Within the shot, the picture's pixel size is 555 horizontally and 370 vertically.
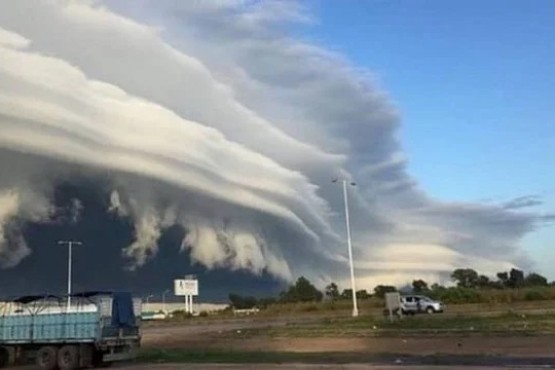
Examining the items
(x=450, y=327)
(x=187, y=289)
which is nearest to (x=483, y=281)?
(x=187, y=289)

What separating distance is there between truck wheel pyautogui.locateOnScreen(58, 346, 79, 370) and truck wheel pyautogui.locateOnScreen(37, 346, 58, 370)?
8.7 inches

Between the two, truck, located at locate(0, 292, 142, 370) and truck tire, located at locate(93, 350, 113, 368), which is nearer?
truck, located at locate(0, 292, 142, 370)

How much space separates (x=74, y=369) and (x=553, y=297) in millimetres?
65751

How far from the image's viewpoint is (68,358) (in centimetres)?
3067

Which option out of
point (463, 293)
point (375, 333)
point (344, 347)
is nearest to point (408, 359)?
point (344, 347)

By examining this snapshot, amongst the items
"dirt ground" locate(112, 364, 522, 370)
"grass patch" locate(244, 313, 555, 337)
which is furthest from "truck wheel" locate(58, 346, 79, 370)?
"grass patch" locate(244, 313, 555, 337)

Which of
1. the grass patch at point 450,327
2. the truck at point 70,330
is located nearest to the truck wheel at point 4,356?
the truck at point 70,330

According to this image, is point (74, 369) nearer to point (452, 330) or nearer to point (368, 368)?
point (368, 368)

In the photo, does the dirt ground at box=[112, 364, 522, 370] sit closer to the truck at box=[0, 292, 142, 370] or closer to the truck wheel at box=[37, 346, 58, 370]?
the truck at box=[0, 292, 142, 370]

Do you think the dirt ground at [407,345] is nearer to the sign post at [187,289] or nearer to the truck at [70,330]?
the truck at [70,330]

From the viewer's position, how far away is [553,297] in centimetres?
8512

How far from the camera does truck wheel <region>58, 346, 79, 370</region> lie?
1202 inches

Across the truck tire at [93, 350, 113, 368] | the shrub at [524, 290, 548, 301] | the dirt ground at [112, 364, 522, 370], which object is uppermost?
the shrub at [524, 290, 548, 301]

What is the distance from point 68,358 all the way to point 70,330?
43.0 inches
